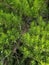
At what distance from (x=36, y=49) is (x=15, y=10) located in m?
0.36

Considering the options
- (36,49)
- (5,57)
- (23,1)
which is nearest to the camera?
(36,49)

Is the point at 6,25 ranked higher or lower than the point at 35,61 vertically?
higher

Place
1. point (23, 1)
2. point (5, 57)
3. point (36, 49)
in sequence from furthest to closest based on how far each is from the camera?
point (5, 57) → point (23, 1) → point (36, 49)

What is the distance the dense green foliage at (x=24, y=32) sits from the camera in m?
1.41

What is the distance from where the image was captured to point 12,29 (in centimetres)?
153

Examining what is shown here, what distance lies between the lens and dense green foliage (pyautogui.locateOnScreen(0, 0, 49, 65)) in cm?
141

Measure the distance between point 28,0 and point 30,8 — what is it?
57mm

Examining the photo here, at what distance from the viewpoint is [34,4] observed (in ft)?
4.83

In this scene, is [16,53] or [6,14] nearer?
[6,14]

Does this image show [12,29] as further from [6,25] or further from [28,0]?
[28,0]

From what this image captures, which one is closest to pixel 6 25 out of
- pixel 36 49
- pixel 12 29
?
pixel 12 29

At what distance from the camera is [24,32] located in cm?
155

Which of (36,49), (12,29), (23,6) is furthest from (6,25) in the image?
(36,49)

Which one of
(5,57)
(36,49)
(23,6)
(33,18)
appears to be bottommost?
(5,57)
